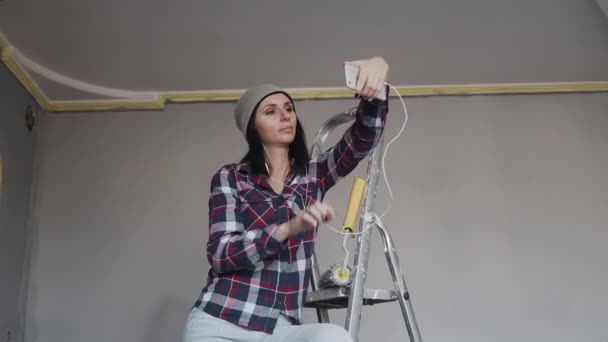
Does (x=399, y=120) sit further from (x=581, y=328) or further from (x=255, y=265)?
(x=255, y=265)

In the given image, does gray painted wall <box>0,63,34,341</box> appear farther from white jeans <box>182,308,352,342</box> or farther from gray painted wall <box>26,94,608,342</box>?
white jeans <box>182,308,352,342</box>

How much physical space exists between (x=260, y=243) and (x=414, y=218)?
1.62 metres

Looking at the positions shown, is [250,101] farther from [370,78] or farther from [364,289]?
[364,289]

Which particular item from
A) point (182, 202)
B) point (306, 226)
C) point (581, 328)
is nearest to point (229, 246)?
point (306, 226)

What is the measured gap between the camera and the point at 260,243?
1.42 meters

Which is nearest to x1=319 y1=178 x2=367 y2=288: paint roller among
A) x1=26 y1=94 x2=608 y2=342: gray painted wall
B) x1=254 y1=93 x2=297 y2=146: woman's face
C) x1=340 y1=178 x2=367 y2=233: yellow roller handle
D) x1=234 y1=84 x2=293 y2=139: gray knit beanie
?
x1=340 y1=178 x2=367 y2=233: yellow roller handle

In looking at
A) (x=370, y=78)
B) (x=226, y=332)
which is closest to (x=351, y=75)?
(x=370, y=78)

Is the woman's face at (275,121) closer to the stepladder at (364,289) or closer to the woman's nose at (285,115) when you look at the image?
the woman's nose at (285,115)

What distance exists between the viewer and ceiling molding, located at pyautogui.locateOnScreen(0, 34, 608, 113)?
308cm

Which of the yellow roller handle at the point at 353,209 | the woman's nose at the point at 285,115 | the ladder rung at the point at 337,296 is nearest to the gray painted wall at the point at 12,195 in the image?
the woman's nose at the point at 285,115

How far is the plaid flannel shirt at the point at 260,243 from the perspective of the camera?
146 centimetres

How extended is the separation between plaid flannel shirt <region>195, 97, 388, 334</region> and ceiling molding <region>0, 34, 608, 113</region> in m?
1.47

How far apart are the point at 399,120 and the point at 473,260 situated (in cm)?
72

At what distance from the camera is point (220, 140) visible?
10.3ft
